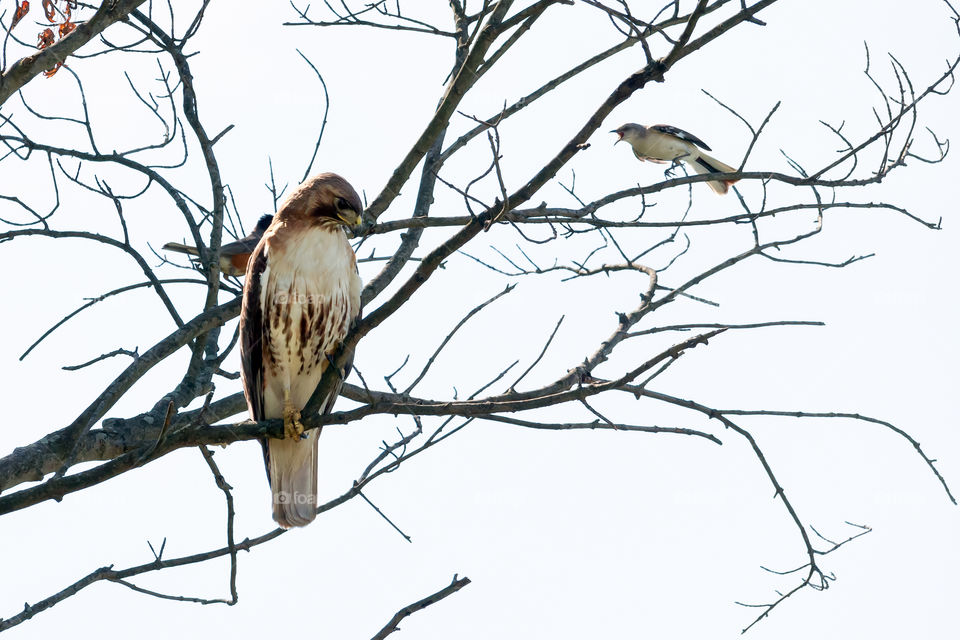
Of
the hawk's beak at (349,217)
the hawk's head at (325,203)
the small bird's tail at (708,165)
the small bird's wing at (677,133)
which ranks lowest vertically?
the hawk's beak at (349,217)

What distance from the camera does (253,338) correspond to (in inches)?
183

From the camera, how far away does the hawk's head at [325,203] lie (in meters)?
4.57

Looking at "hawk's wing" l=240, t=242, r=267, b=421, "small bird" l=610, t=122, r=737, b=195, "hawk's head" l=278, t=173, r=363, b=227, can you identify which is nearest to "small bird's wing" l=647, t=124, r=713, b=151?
"small bird" l=610, t=122, r=737, b=195

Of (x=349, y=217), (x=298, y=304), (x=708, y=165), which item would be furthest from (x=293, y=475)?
(x=708, y=165)

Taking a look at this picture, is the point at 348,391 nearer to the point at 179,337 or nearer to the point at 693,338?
the point at 179,337

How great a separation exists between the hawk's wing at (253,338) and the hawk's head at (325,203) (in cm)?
23

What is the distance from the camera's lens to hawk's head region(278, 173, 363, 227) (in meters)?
4.57

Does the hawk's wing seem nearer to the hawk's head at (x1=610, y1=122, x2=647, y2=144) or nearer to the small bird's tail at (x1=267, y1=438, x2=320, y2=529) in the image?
the small bird's tail at (x1=267, y1=438, x2=320, y2=529)

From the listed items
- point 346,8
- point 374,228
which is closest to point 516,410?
point 374,228

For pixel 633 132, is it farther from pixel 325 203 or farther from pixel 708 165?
pixel 325 203

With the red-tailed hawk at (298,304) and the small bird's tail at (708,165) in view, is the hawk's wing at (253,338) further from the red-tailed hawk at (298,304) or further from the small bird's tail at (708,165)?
the small bird's tail at (708,165)

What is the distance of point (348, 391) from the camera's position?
4.71 m
